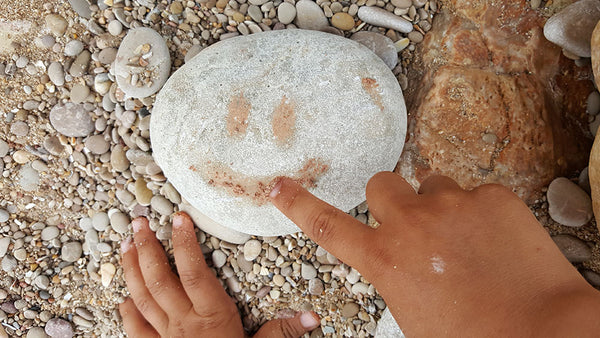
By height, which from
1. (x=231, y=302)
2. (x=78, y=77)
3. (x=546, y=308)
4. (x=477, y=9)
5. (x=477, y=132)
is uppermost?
(x=477, y=9)

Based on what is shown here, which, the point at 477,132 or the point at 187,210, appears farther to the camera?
the point at 187,210

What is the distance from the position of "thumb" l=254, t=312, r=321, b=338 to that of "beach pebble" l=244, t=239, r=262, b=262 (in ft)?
1.29

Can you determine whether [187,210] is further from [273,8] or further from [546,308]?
[546,308]

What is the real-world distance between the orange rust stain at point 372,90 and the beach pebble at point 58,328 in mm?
2061

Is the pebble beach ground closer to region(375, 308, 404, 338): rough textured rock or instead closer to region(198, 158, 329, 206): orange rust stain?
region(375, 308, 404, 338): rough textured rock

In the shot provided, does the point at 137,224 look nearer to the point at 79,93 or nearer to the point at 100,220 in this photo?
the point at 100,220

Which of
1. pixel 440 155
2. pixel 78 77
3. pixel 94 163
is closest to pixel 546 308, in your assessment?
pixel 440 155

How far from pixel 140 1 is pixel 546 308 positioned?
85.8 inches

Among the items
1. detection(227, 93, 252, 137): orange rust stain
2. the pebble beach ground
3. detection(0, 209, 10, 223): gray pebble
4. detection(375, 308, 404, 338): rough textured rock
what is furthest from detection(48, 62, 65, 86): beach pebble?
detection(375, 308, 404, 338): rough textured rock

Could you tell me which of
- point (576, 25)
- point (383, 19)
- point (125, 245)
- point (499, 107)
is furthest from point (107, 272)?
point (576, 25)

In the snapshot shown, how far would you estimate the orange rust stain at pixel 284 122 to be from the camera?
176cm

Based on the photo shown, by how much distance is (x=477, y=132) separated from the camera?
1.90 m

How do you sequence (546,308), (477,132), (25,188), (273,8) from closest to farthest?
(546,308)
(477,132)
(273,8)
(25,188)

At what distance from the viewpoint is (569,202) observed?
1909mm
